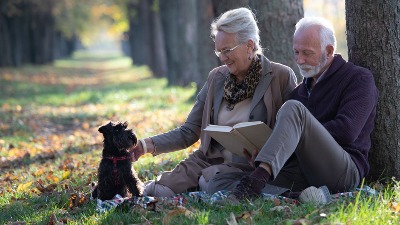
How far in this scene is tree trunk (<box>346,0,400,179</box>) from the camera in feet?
19.7

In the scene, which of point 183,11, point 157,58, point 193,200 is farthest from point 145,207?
point 157,58

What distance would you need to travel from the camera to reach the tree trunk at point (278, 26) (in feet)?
27.8

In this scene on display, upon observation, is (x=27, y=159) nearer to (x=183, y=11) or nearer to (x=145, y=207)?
(x=145, y=207)

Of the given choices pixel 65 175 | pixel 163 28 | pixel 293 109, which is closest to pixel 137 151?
pixel 293 109

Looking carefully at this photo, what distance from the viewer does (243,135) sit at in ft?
17.8

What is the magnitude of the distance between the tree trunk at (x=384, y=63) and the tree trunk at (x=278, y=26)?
232cm

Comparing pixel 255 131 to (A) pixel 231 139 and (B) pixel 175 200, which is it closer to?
(A) pixel 231 139

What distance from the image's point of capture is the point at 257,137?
5.47 metres

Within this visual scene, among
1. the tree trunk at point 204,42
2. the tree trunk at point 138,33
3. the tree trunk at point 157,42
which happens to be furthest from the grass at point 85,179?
the tree trunk at point 138,33

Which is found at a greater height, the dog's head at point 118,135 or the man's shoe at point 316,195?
the dog's head at point 118,135

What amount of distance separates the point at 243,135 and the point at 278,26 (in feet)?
11.3

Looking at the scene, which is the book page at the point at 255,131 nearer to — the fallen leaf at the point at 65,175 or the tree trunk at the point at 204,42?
the fallen leaf at the point at 65,175

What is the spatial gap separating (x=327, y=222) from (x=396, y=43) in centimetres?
Answer: 237

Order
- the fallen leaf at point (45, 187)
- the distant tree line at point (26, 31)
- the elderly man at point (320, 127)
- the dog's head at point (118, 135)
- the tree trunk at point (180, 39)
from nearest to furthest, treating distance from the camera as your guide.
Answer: the elderly man at point (320, 127) < the dog's head at point (118, 135) < the fallen leaf at point (45, 187) < the tree trunk at point (180, 39) < the distant tree line at point (26, 31)
